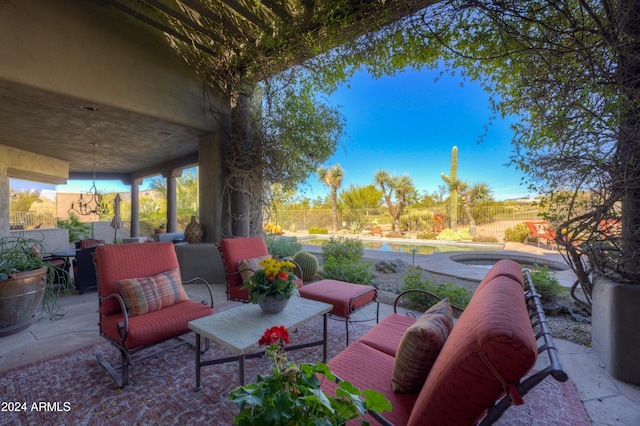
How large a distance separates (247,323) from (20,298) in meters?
2.59

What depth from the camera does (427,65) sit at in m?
3.42

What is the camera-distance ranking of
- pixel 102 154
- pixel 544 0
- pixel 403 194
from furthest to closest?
pixel 403 194
pixel 102 154
pixel 544 0

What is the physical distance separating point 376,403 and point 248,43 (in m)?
4.63

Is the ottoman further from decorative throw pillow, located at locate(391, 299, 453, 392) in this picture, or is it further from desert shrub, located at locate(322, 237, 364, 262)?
desert shrub, located at locate(322, 237, 364, 262)

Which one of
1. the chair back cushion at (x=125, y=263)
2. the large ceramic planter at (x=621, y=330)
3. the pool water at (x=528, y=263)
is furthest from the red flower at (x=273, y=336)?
the pool water at (x=528, y=263)

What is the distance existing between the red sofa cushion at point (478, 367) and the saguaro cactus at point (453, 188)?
13.1m

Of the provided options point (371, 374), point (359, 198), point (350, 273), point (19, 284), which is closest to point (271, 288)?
point (371, 374)

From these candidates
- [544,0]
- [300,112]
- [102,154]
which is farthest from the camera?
[102,154]

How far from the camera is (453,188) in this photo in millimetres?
12953

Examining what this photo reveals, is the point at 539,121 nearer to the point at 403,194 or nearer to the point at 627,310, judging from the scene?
the point at 627,310

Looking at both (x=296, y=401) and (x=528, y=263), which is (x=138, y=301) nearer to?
(x=296, y=401)

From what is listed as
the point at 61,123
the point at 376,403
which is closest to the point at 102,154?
the point at 61,123

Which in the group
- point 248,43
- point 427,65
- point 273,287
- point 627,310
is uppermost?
point 248,43

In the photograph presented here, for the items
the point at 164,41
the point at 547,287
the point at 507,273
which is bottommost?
the point at 547,287
